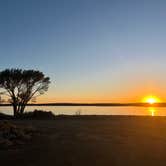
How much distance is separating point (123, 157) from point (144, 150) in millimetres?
1492

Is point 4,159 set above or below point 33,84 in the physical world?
below

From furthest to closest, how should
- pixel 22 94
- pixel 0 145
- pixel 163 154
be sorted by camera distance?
pixel 22 94, pixel 0 145, pixel 163 154

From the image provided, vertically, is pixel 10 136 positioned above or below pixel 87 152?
above

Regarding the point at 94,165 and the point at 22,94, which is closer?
the point at 94,165

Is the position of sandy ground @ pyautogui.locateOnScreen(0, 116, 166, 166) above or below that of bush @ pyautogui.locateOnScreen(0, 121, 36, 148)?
below

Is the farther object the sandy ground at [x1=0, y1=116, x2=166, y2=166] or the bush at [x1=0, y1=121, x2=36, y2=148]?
the bush at [x1=0, y1=121, x2=36, y2=148]

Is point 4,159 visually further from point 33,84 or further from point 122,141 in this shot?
point 33,84

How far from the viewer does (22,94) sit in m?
46.6

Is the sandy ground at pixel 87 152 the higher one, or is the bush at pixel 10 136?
the bush at pixel 10 136

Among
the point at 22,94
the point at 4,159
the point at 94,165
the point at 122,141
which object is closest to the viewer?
the point at 94,165

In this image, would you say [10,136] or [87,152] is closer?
[87,152]

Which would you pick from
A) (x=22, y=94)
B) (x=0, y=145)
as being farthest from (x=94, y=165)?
(x=22, y=94)

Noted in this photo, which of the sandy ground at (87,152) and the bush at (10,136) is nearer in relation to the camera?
the sandy ground at (87,152)

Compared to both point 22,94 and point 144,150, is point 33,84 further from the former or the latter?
point 144,150
